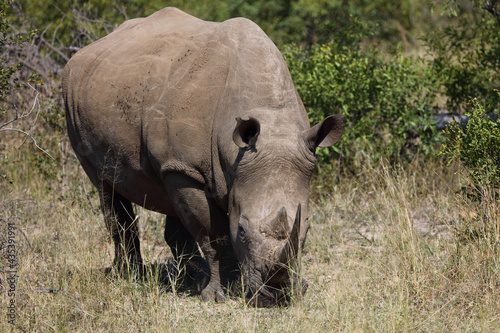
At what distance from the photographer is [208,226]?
5539 mm

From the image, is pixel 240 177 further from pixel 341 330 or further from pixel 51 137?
pixel 51 137

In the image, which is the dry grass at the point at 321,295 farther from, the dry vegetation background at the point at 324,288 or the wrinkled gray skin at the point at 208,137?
the wrinkled gray skin at the point at 208,137

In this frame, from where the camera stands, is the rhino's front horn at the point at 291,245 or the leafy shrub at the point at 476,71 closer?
the rhino's front horn at the point at 291,245

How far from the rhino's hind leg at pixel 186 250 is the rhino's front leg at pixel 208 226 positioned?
1.69 feet

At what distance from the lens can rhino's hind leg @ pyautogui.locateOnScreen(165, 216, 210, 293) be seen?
21.0ft

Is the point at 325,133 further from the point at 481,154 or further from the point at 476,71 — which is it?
the point at 476,71

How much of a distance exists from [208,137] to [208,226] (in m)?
0.71

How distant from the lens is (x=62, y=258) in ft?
19.9

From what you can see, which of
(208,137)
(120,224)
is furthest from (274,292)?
(120,224)

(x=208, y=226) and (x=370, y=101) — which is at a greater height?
(x=208, y=226)

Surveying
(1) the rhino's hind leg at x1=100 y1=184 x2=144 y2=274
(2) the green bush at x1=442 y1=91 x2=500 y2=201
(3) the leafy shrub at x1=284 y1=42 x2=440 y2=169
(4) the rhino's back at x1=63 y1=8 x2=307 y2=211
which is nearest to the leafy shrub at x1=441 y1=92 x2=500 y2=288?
(2) the green bush at x1=442 y1=91 x2=500 y2=201

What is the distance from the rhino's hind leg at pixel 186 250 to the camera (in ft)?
21.0

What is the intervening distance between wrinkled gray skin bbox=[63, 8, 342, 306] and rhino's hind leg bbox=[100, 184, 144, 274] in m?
0.03

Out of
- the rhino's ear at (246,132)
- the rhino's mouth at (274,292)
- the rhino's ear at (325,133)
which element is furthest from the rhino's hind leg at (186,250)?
the rhino's ear at (325,133)
